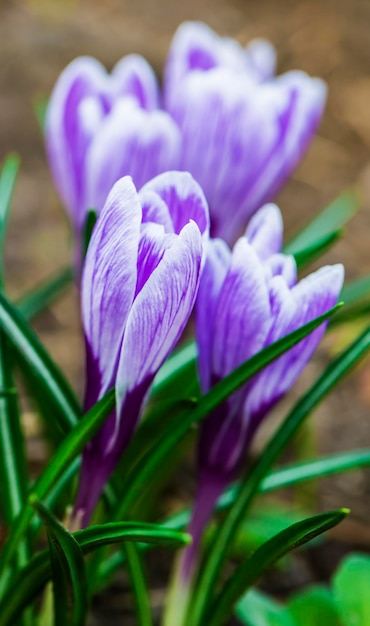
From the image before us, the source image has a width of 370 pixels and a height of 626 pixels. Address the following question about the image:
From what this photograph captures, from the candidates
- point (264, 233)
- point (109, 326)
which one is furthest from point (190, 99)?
point (109, 326)

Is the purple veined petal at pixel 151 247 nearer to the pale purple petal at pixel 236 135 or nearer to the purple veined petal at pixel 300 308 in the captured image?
the purple veined petal at pixel 300 308

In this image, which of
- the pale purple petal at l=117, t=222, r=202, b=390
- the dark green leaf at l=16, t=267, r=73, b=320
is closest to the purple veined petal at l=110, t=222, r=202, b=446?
the pale purple petal at l=117, t=222, r=202, b=390

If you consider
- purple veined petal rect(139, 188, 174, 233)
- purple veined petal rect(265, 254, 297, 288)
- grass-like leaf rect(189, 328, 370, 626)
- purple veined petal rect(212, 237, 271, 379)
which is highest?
purple veined petal rect(139, 188, 174, 233)

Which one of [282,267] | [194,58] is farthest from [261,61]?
[282,267]

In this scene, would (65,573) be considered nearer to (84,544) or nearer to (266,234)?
(84,544)

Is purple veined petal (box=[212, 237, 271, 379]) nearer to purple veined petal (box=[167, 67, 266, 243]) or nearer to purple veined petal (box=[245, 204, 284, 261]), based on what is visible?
purple veined petal (box=[245, 204, 284, 261])

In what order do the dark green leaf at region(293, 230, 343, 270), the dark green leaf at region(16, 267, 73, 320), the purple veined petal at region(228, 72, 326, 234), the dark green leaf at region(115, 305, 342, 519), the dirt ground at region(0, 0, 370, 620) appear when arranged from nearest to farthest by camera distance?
1. the dark green leaf at region(115, 305, 342, 519)
2. the dark green leaf at region(293, 230, 343, 270)
3. the purple veined petal at region(228, 72, 326, 234)
4. the dark green leaf at region(16, 267, 73, 320)
5. the dirt ground at region(0, 0, 370, 620)
